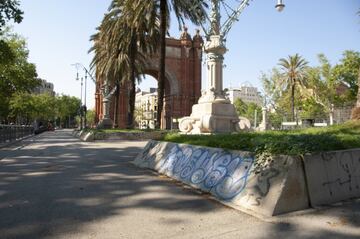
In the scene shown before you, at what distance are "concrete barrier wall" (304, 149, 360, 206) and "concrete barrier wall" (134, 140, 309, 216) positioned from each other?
0.23 meters

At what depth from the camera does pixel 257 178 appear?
18.6ft

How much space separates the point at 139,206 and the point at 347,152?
144 inches

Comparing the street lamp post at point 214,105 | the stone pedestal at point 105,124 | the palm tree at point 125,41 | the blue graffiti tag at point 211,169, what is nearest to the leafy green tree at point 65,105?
the stone pedestal at point 105,124

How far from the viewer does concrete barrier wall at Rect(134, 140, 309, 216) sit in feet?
17.4

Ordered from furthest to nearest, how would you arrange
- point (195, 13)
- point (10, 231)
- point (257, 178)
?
point (195, 13) < point (257, 178) < point (10, 231)

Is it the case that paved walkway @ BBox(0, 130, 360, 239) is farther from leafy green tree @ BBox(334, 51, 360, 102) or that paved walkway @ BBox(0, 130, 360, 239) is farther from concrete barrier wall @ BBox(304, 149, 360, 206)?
leafy green tree @ BBox(334, 51, 360, 102)

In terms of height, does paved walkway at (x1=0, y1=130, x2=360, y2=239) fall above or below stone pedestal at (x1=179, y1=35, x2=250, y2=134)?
below

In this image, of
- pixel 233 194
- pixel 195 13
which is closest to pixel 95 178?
pixel 233 194

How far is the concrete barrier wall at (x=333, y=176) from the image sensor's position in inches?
223

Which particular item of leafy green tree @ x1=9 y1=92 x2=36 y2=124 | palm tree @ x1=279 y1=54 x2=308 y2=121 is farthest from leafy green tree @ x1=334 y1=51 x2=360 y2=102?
leafy green tree @ x1=9 y1=92 x2=36 y2=124

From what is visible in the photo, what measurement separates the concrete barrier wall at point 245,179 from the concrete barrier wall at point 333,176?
0.75ft

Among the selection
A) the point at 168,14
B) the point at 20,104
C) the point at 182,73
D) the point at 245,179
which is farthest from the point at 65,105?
the point at 245,179

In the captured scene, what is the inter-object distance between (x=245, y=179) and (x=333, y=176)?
1.45 metres

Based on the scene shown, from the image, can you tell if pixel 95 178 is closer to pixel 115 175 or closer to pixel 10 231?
pixel 115 175
